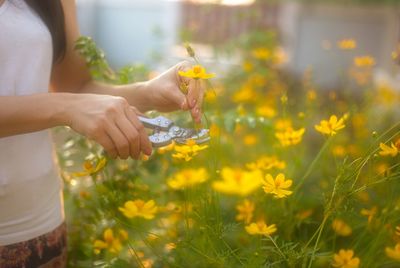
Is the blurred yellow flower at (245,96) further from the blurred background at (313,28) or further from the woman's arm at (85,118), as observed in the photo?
the blurred background at (313,28)

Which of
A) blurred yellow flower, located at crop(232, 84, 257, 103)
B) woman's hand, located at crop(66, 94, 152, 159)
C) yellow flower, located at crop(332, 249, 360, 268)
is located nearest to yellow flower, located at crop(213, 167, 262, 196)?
woman's hand, located at crop(66, 94, 152, 159)

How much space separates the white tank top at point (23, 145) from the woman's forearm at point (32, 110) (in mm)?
82

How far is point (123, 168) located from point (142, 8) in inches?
235

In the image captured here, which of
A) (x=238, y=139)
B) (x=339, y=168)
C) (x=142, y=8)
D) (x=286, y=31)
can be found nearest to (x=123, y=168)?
(x=339, y=168)

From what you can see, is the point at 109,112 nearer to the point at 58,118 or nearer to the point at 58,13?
the point at 58,118

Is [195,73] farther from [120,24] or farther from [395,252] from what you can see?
[120,24]

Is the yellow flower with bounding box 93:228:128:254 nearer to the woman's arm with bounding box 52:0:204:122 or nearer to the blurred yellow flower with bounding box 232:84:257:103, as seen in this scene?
A: the woman's arm with bounding box 52:0:204:122

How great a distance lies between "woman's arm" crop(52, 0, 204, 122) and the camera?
0.74m

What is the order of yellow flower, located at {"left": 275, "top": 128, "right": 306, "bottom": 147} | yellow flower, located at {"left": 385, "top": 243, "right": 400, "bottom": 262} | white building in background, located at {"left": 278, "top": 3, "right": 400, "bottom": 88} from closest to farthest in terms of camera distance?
1. yellow flower, located at {"left": 385, "top": 243, "right": 400, "bottom": 262}
2. yellow flower, located at {"left": 275, "top": 128, "right": 306, "bottom": 147}
3. white building in background, located at {"left": 278, "top": 3, "right": 400, "bottom": 88}

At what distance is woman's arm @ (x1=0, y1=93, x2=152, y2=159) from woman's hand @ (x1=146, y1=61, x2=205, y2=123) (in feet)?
0.39

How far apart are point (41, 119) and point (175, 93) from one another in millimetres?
201

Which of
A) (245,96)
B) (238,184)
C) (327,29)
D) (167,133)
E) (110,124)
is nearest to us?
(238,184)

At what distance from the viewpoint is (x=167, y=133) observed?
0.72 m

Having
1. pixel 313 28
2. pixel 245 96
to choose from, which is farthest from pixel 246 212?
pixel 313 28
